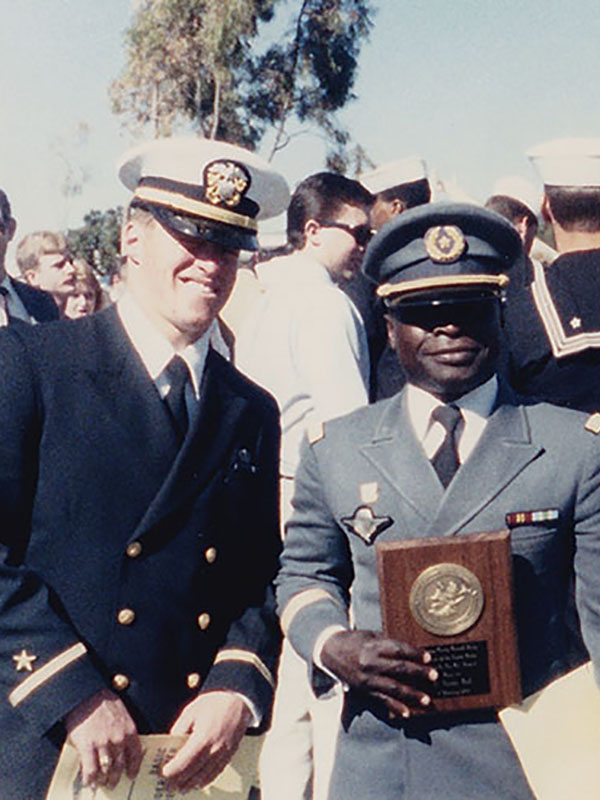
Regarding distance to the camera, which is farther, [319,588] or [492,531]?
[319,588]

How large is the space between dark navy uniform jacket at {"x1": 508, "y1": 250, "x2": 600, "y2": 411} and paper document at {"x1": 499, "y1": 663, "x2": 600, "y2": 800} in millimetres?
1211

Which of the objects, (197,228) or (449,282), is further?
(197,228)

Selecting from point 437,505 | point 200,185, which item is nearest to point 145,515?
point 437,505

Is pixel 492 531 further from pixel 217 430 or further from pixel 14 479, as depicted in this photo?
pixel 14 479

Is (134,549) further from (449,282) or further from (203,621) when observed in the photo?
(449,282)

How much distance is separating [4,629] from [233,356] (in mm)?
2781

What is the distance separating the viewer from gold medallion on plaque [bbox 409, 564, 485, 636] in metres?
2.29

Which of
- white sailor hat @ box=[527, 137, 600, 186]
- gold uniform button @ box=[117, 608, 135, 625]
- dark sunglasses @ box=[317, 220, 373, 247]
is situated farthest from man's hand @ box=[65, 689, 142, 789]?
dark sunglasses @ box=[317, 220, 373, 247]

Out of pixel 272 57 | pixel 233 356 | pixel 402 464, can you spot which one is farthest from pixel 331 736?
pixel 272 57

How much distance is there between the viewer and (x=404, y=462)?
102 inches

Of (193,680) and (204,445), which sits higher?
(204,445)

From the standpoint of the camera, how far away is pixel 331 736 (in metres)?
4.66

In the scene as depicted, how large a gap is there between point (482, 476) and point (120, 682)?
0.84 m

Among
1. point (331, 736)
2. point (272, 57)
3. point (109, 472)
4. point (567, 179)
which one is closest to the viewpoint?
point (109, 472)
